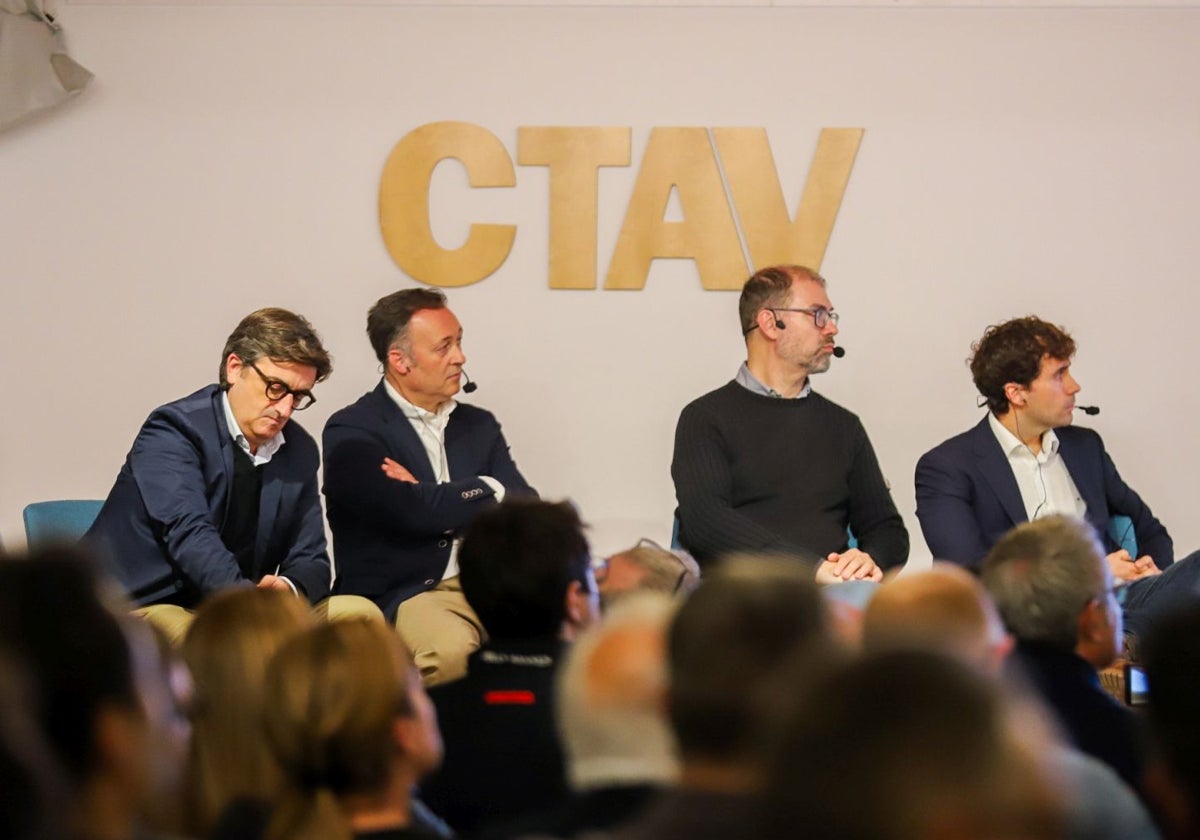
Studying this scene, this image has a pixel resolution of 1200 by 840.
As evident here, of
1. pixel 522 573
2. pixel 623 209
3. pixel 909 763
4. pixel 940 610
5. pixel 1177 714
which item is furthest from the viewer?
pixel 623 209

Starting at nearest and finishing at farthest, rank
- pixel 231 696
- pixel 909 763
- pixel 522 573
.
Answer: pixel 909 763, pixel 231 696, pixel 522 573

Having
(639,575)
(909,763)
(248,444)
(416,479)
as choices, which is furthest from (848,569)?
(909,763)

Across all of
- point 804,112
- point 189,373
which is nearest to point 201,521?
point 189,373

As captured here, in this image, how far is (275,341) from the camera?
Result: 4.09m

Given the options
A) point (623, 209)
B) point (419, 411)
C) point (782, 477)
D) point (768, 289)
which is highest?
point (623, 209)

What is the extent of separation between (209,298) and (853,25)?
2.54 m

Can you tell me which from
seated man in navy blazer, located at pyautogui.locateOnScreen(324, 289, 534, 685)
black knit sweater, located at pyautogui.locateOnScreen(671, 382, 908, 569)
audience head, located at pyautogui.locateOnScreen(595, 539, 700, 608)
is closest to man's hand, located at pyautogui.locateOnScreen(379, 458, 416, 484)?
seated man in navy blazer, located at pyautogui.locateOnScreen(324, 289, 534, 685)

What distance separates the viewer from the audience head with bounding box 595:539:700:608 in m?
2.94

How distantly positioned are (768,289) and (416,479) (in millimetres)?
1244

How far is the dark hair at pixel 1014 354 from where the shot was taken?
15.5 ft

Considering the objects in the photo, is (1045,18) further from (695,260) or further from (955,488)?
(955,488)

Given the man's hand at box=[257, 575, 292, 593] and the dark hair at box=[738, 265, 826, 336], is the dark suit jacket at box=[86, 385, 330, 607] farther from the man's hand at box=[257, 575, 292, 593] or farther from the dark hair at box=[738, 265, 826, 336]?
the dark hair at box=[738, 265, 826, 336]

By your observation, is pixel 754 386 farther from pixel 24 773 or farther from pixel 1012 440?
pixel 24 773

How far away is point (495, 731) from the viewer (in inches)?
91.4
